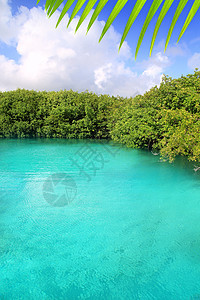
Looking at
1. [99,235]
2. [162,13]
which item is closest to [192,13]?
[162,13]

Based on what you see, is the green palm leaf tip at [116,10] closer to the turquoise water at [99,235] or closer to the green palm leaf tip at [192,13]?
the green palm leaf tip at [192,13]

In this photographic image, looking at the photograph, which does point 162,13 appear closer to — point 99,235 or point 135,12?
point 135,12

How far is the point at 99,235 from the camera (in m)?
5.09

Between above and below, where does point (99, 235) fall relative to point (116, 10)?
Answer: below

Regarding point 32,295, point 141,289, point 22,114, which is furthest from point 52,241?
point 22,114

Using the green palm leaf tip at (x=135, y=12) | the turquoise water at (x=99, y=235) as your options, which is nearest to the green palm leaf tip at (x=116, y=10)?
the green palm leaf tip at (x=135, y=12)

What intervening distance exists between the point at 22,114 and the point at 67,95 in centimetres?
487

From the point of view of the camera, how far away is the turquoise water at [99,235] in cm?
371

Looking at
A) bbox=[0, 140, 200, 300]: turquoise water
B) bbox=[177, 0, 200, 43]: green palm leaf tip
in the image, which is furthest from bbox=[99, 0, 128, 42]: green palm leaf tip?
bbox=[0, 140, 200, 300]: turquoise water

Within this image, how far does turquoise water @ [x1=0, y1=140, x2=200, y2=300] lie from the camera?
12.2 ft

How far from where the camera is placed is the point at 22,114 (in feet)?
71.2

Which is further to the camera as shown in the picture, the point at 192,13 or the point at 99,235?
the point at 99,235

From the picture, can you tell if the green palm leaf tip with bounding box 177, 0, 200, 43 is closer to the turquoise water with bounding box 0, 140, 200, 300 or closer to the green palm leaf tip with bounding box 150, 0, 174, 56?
the green palm leaf tip with bounding box 150, 0, 174, 56

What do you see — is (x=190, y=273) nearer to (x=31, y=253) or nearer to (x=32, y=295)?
(x=32, y=295)
